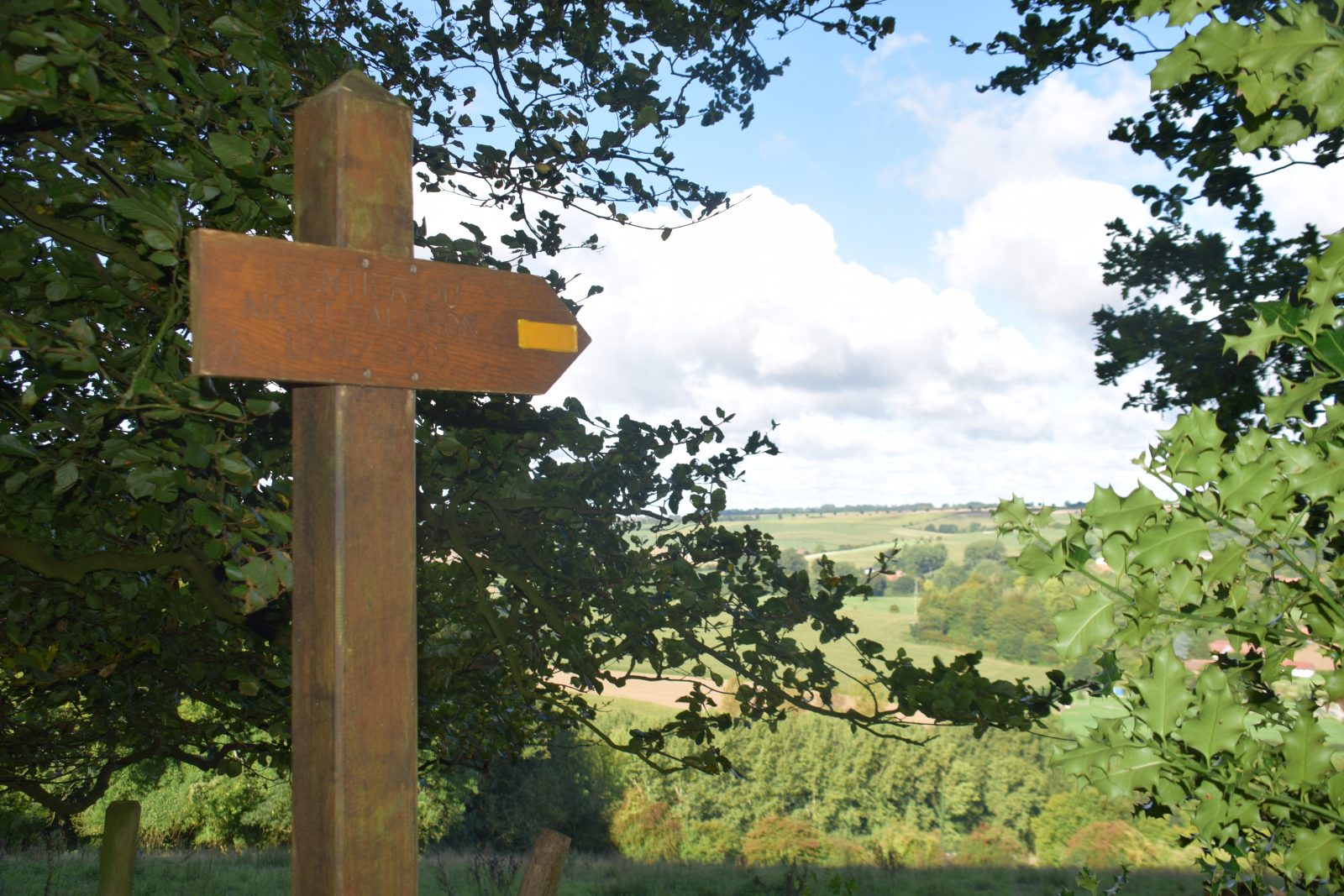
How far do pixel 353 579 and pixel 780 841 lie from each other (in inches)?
1528

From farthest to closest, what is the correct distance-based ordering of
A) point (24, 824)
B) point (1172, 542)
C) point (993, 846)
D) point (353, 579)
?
point (993, 846), point (24, 824), point (353, 579), point (1172, 542)

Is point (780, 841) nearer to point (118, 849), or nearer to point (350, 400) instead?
point (118, 849)

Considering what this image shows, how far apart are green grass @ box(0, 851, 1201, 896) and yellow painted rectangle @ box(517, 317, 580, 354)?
883 cm

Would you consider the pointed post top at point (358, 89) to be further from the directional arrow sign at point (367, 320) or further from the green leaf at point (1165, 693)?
the green leaf at point (1165, 693)

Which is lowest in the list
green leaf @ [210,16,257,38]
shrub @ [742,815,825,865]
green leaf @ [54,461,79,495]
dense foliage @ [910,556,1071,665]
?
shrub @ [742,815,825,865]

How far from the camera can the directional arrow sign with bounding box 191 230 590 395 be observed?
210 cm

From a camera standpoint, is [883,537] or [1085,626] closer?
[1085,626]

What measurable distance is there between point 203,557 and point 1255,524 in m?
4.26

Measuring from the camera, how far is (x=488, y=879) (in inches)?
518

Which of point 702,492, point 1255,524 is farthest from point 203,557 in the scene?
point 1255,524

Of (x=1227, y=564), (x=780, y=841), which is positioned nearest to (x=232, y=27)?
(x=1227, y=564)

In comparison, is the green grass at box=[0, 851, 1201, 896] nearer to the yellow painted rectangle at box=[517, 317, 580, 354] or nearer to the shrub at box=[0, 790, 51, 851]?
the shrub at box=[0, 790, 51, 851]

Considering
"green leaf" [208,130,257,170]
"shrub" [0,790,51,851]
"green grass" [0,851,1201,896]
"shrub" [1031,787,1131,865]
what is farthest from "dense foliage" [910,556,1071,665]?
"green leaf" [208,130,257,170]

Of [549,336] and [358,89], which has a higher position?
[358,89]
